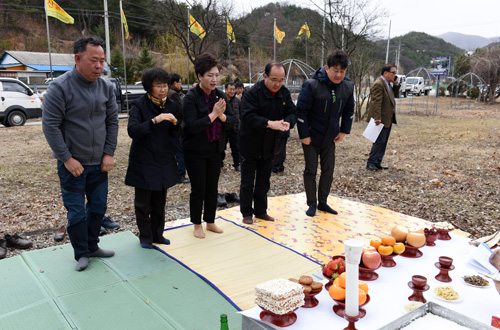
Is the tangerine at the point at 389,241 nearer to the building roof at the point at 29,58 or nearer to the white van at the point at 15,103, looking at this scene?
the white van at the point at 15,103

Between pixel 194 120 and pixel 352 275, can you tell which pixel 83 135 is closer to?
pixel 194 120

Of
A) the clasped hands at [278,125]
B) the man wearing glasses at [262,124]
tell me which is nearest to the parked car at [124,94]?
the man wearing glasses at [262,124]

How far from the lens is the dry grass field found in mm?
4535

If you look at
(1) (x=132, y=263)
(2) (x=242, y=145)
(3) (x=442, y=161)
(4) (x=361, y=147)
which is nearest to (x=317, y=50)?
(4) (x=361, y=147)

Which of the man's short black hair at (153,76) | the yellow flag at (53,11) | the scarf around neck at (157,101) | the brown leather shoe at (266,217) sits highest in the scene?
the yellow flag at (53,11)

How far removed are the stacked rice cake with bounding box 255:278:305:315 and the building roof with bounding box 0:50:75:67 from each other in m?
32.8

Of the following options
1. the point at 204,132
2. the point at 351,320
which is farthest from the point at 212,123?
the point at 351,320

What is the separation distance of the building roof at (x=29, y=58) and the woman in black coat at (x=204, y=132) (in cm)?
3073

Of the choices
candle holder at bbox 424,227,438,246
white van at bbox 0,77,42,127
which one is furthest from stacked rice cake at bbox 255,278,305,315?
white van at bbox 0,77,42,127

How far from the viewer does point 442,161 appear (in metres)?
7.63

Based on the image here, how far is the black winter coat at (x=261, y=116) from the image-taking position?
3863mm

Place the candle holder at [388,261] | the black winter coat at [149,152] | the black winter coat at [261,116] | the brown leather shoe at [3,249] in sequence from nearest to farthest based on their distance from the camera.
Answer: the candle holder at [388,261]
the black winter coat at [149,152]
the brown leather shoe at [3,249]
the black winter coat at [261,116]

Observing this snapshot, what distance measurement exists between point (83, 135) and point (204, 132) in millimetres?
1058

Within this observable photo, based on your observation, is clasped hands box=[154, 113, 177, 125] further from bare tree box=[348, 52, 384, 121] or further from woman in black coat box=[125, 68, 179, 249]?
bare tree box=[348, 52, 384, 121]
